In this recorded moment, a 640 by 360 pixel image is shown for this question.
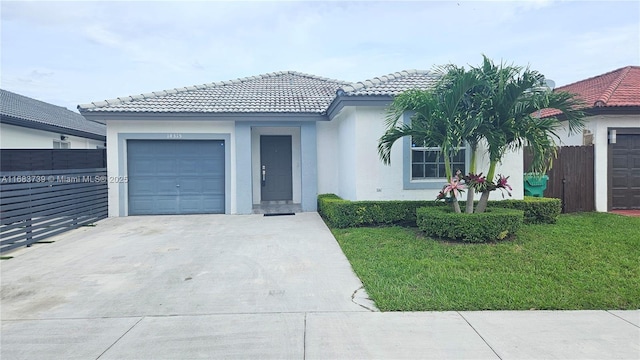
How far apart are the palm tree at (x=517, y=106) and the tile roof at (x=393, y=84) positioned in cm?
168

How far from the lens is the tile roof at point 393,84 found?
9.48 metres

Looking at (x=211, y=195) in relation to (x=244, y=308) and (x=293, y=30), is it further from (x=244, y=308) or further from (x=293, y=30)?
(x=244, y=308)

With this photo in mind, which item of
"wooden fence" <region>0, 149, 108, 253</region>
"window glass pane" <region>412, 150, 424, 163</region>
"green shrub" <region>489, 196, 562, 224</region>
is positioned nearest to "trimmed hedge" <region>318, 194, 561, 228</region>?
"green shrub" <region>489, 196, 562, 224</region>

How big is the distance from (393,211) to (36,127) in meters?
14.0

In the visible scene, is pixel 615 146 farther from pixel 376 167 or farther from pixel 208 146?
pixel 208 146

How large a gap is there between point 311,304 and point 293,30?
36.7ft

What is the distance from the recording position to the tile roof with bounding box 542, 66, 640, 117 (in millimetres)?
11008

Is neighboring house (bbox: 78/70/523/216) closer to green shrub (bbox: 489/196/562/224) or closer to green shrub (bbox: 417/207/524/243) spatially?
green shrub (bbox: 417/207/524/243)

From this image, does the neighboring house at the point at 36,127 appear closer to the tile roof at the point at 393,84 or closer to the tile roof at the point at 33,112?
the tile roof at the point at 33,112

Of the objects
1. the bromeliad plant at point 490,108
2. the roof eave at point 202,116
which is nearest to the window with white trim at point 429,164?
the bromeliad plant at point 490,108

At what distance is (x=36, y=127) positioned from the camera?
14.6 m

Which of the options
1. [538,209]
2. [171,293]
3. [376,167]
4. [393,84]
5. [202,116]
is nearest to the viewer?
[171,293]

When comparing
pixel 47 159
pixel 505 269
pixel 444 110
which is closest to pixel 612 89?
pixel 444 110

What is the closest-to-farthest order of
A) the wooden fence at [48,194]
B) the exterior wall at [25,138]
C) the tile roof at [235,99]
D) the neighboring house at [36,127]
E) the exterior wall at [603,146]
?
the wooden fence at [48,194]
the exterior wall at [603,146]
the tile roof at [235,99]
the exterior wall at [25,138]
the neighboring house at [36,127]
